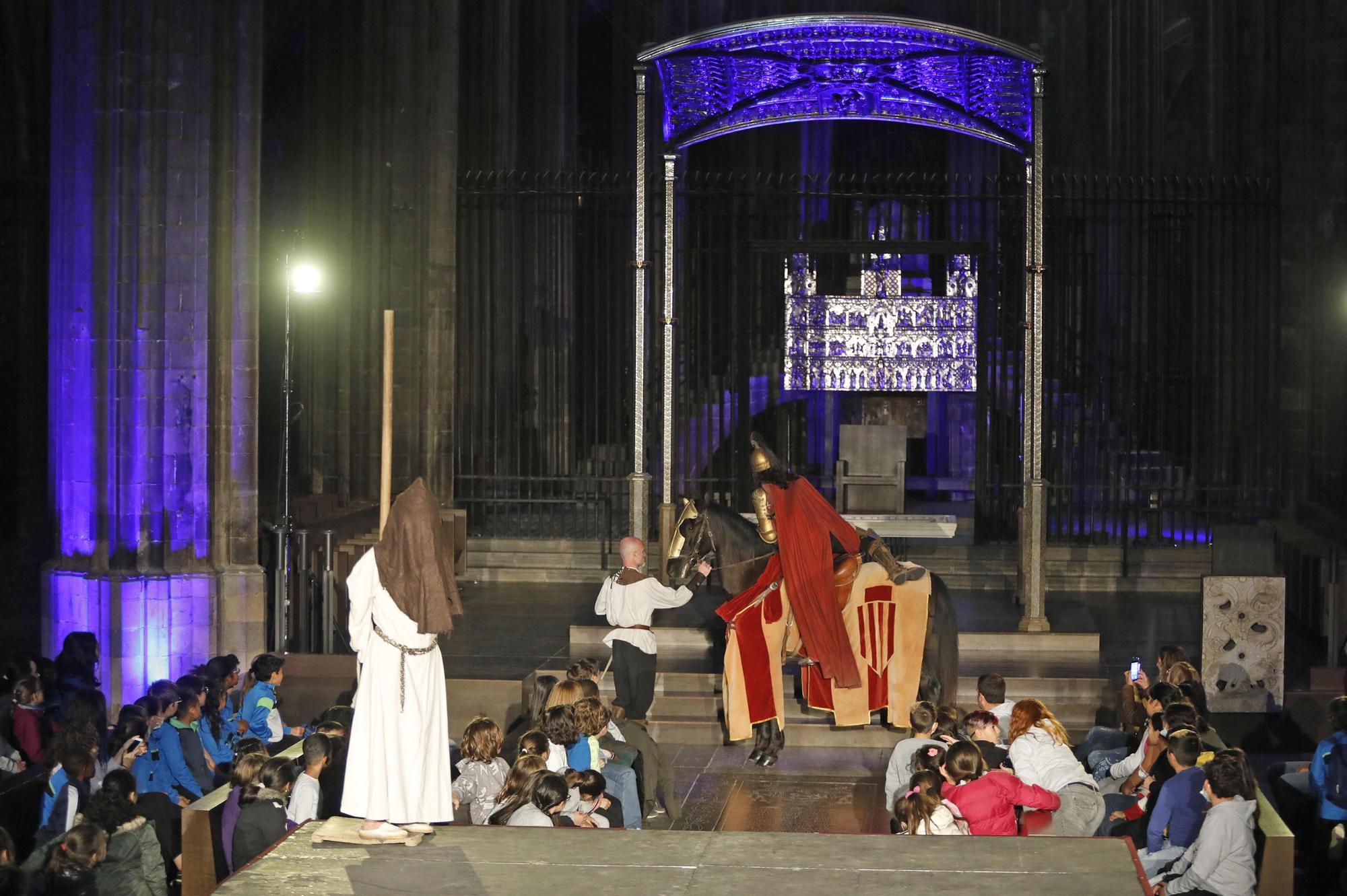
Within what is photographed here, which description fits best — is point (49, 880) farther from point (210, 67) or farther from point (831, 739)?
point (210, 67)

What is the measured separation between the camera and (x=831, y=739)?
38.0 feet

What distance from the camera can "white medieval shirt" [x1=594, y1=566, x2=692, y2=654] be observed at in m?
11.1

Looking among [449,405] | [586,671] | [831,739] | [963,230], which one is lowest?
[831,739]

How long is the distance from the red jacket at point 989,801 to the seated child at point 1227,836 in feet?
2.58

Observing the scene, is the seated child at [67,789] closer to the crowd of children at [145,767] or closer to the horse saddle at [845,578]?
the crowd of children at [145,767]

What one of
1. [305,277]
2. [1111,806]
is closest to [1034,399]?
[1111,806]

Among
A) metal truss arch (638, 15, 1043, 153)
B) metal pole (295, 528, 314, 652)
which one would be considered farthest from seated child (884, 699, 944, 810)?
metal truss arch (638, 15, 1043, 153)

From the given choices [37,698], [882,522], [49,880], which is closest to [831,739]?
[882,522]

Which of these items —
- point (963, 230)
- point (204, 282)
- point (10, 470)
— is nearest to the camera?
point (204, 282)

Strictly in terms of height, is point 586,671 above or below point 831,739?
above

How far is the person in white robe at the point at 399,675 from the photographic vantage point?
293 inches

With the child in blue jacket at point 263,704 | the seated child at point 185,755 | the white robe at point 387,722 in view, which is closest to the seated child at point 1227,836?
the white robe at point 387,722

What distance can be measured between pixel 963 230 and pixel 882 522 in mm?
9685

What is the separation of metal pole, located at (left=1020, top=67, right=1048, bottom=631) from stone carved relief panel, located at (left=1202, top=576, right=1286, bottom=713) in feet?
6.72
